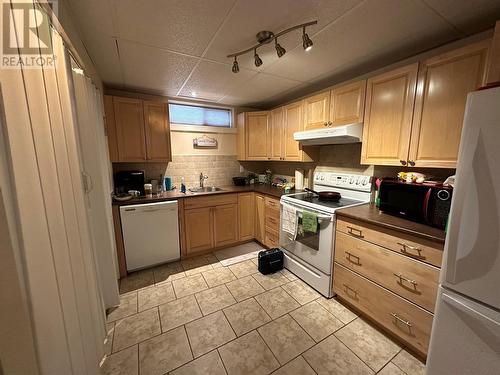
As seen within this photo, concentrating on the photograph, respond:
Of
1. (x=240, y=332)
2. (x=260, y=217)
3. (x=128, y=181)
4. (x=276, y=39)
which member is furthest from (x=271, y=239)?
(x=276, y=39)

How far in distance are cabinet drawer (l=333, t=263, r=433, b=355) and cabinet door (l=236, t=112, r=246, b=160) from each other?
7.43 ft

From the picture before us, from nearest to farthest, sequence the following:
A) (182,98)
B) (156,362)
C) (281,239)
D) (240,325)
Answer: (156,362), (240,325), (281,239), (182,98)

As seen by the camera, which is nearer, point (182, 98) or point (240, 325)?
point (240, 325)

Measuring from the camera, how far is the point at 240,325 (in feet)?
5.63

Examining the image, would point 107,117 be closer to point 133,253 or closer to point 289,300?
point 133,253

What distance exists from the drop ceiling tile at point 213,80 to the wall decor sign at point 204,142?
63cm

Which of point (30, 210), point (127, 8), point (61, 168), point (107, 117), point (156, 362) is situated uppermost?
point (127, 8)

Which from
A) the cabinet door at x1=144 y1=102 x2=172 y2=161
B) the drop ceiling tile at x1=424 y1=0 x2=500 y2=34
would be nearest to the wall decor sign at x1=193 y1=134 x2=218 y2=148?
Result: the cabinet door at x1=144 y1=102 x2=172 y2=161

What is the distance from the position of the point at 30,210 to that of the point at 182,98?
2.75m

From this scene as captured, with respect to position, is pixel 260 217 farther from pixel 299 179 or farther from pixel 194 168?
pixel 194 168

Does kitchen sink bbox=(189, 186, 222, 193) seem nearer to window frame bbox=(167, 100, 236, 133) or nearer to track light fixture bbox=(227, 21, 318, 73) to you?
window frame bbox=(167, 100, 236, 133)

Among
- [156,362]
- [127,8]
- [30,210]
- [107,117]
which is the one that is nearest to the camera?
[30,210]

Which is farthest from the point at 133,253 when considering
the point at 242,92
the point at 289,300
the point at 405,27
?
the point at 405,27

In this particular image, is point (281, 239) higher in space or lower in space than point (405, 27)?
lower
